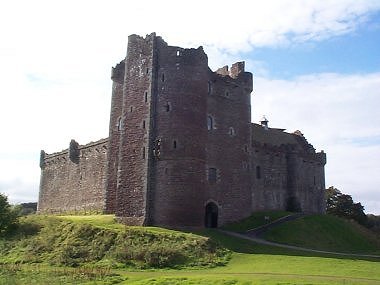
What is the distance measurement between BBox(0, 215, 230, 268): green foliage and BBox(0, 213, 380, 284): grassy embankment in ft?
0.21

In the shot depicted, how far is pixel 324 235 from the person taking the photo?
44.6m

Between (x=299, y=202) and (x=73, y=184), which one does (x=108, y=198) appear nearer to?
(x=73, y=184)

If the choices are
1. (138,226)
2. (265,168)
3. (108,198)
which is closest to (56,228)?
(138,226)

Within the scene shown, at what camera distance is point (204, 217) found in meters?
42.3

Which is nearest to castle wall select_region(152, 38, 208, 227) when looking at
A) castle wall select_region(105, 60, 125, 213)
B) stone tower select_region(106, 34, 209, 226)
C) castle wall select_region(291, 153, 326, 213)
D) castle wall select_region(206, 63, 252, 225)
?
stone tower select_region(106, 34, 209, 226)

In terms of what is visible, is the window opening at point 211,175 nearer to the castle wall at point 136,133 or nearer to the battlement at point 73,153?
the castle wall at point 136,133

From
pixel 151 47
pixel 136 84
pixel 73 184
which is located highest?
pixel 151 47

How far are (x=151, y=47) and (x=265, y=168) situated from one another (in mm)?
20138

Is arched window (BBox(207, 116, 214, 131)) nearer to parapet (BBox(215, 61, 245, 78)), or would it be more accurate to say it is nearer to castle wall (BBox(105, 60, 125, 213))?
parapet (BBox(215, 61, 245, 78))

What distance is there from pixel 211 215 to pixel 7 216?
16342 mm

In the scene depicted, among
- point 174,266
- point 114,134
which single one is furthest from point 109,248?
point 114,134

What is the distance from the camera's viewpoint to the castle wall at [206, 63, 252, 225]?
146 ft

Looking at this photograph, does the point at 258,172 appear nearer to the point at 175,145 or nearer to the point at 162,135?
the point at 175,145

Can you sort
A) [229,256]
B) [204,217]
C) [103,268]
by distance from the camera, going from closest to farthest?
[103,268]
[229,256]
[204,217]
